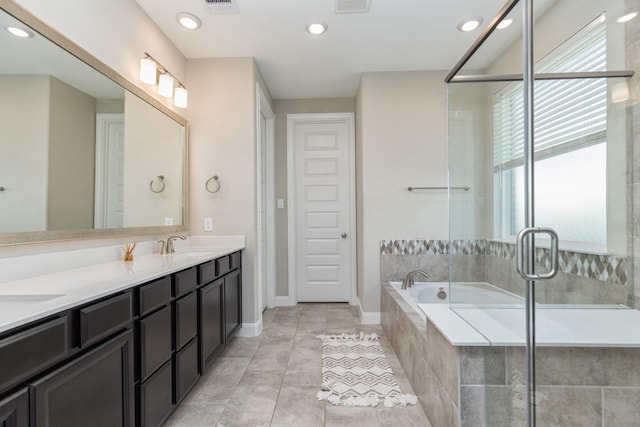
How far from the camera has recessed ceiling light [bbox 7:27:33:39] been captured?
51.5 inches

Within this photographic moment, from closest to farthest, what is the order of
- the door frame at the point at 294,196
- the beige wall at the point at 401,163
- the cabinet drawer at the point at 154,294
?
the cabinet drawer at the point at 154,294
the beige wall at the point at 401,163
the door frame at the point at 294,196

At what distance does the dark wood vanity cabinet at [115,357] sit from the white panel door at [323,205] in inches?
74.7

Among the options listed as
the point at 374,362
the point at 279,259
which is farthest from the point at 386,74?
the point at 374,362

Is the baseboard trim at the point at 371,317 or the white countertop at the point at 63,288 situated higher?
the white countertop at the point at 63,288

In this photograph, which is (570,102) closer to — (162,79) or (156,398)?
(156,398)

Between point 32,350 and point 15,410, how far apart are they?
14 centimetres

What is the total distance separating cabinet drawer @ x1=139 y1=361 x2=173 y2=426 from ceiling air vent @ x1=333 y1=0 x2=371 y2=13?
8.05 feet

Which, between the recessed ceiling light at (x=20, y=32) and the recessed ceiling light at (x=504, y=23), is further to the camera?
the recessed ceiling light at (x=504, y=23)

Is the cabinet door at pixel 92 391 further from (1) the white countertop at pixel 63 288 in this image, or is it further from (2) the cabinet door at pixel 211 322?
(2) the cabinet door at pixel 211 322

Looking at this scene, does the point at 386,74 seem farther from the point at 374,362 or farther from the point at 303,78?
the point at 374,362

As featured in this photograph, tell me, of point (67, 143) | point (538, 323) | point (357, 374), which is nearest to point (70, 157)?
point (67, 143)

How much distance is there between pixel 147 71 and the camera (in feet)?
7.14

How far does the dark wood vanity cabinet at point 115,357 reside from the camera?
85 centimetres

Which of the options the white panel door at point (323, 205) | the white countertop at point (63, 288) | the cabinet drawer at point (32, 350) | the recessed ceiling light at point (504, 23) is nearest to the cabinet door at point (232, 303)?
the white countertop at point (63, 288)
